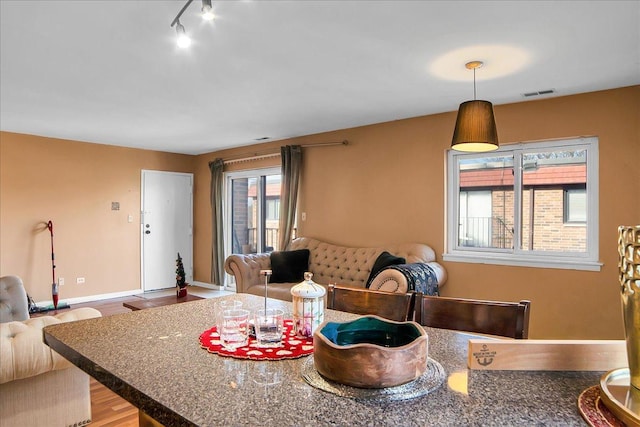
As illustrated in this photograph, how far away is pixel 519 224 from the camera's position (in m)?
4.01

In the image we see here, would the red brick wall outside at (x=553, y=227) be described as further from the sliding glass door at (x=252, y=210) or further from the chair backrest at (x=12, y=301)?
the chair backrest at (x=12, y=301)

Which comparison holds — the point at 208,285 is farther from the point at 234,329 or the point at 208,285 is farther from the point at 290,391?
the point at 290,391

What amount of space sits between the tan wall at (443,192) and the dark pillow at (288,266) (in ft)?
1.81

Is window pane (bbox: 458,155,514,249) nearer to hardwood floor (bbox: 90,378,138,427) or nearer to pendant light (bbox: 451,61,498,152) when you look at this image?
pendant light (bbox: 451,61,498,152)

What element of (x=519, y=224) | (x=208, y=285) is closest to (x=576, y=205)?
(x=519, y=224)

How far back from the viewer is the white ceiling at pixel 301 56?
223 centimetres

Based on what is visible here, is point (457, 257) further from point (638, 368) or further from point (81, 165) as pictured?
point (81, 165)

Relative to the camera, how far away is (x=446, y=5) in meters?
2.15

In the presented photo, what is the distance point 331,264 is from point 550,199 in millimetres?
2405

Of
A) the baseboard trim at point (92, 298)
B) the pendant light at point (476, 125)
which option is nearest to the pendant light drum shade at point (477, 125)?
the pendant light at point (476, 125)

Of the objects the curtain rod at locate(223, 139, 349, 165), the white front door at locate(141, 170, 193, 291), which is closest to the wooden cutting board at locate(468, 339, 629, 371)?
the curtain rod at locate(223, 139, 349, 165)

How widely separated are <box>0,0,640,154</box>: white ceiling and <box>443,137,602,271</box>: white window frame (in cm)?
49

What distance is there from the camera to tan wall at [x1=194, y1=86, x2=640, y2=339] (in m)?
3.43

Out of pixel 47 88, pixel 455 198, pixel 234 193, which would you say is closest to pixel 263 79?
pixel 47 88
